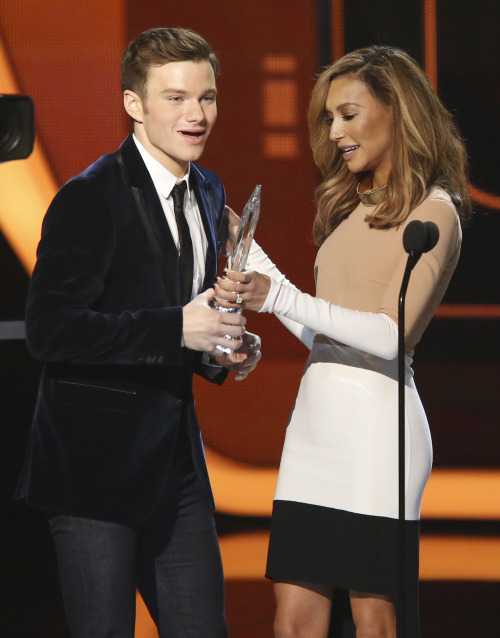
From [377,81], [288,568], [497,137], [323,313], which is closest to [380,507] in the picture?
[288,568]

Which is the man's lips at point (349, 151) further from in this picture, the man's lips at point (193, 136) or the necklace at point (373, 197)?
the man's lips at point (193, 136)

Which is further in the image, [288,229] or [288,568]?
[288,229]

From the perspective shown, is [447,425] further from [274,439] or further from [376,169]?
[376,169]

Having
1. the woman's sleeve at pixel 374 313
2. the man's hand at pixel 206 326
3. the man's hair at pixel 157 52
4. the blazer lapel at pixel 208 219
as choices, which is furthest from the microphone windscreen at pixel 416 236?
the man's hair at pixel 157 52

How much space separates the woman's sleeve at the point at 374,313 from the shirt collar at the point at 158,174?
0.28 m

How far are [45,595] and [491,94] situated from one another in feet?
6.75

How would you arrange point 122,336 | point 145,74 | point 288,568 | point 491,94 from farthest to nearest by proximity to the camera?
point 491,94, point 288,568, point 145,74, point 122,336

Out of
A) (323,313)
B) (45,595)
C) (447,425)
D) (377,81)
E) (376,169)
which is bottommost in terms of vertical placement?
(45,595)

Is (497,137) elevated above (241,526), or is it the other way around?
(497,137)

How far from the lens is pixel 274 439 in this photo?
9.84 feet

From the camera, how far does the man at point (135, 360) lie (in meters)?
1.77

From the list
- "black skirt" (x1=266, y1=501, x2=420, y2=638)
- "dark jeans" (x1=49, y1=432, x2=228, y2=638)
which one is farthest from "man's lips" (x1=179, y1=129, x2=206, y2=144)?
"black skirt" (x1=266, y1=501, x2=420, y2=638)

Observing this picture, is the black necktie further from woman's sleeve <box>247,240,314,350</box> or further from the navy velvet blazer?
woman's sleeve <box>247,240,314,350</box>

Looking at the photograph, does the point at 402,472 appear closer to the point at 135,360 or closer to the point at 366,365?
the point at 366,365
